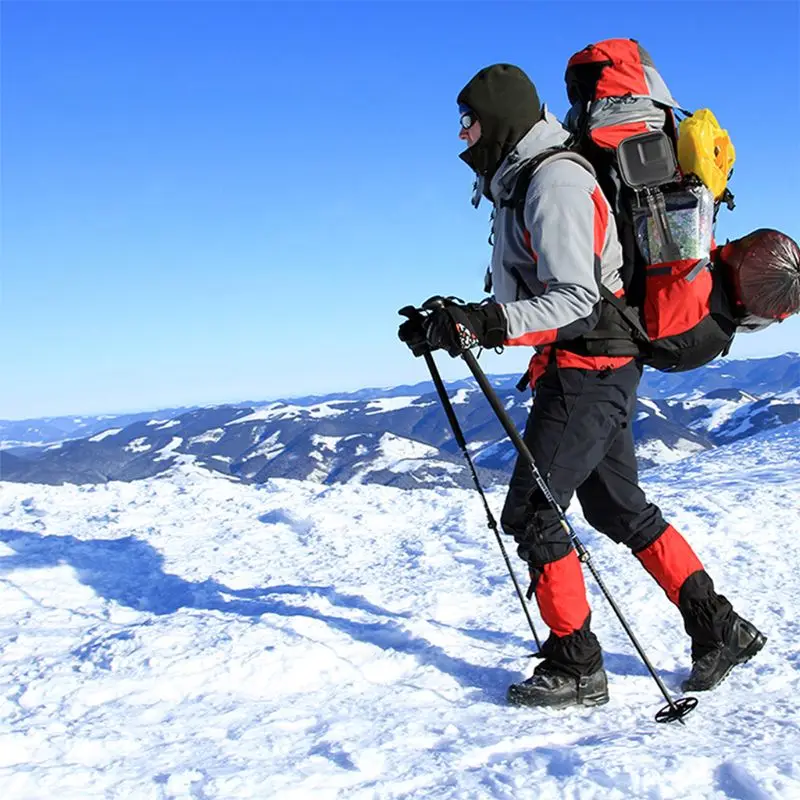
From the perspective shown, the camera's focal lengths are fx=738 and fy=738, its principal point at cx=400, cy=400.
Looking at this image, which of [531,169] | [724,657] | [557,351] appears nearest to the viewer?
[531,169]

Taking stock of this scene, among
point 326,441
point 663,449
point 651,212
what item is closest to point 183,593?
point 651,212

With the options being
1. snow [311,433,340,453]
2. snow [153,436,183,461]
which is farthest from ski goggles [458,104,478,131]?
snow [153,436,183,461]

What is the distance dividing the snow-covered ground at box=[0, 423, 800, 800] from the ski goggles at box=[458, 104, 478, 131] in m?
2.86

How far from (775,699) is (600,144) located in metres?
2.72

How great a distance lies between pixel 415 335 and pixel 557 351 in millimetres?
728

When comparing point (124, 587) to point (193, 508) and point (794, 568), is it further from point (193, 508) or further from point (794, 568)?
point (794, 568)

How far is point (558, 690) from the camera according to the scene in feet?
11.6

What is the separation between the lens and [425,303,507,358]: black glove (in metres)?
3.21

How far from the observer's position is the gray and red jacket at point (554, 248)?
10.6 ft

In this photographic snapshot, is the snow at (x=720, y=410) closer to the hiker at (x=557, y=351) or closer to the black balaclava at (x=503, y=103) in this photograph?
the hiker at (x=557, y=351)

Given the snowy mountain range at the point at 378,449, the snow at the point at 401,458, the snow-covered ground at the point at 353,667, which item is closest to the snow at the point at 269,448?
the snowy mountain range at the point at 378,449

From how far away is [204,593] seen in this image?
5.99 meters

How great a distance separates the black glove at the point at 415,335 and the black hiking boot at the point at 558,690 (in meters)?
1.69

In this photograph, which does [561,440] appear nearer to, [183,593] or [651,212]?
[651,212]
